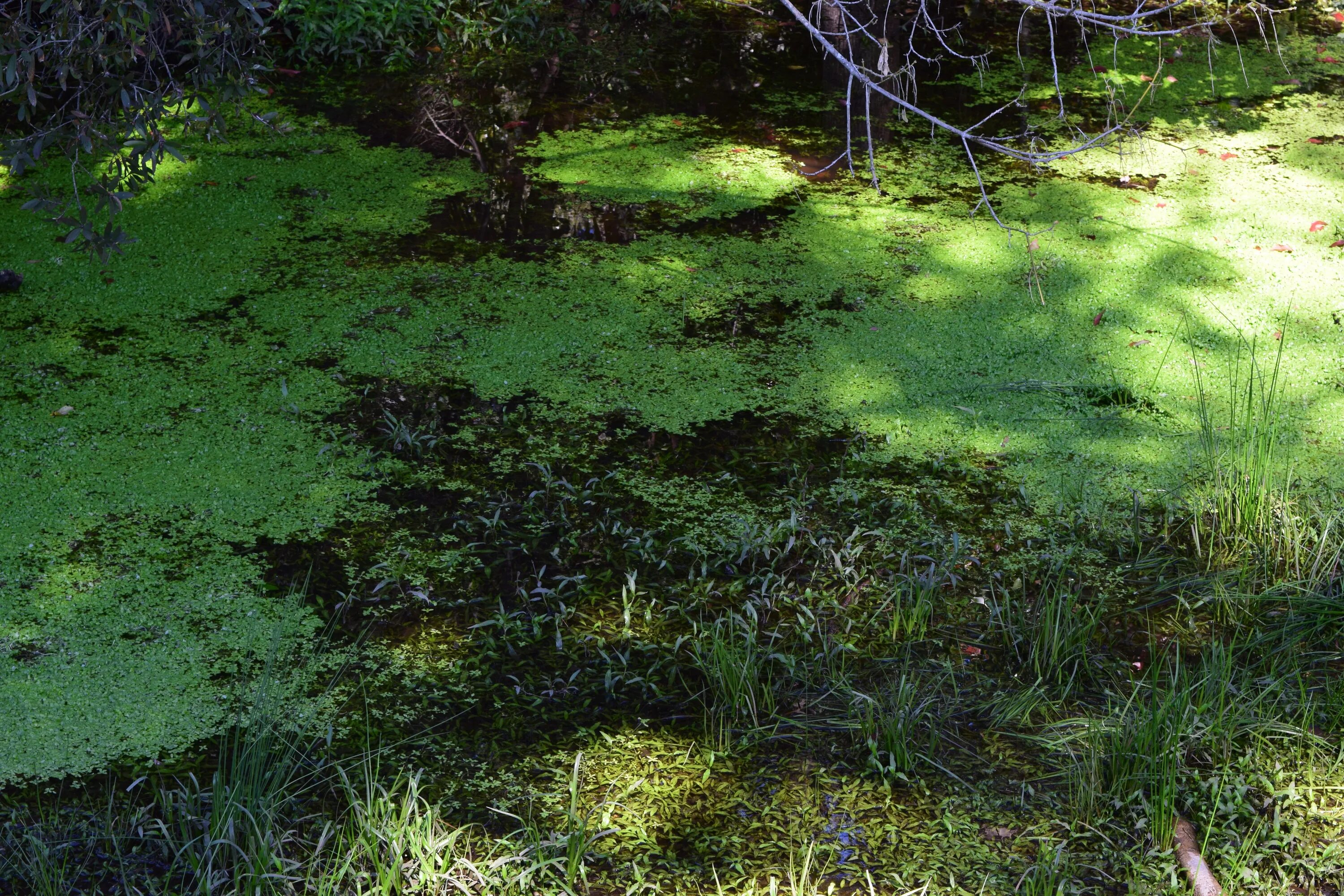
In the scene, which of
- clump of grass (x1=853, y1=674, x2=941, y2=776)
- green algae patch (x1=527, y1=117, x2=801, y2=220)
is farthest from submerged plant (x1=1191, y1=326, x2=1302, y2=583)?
green algae patch (x1=527, y1=117, x2=801, y2=220)

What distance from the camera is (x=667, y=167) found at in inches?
177

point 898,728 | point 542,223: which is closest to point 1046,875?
point 898,728

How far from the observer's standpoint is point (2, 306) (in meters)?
3.52

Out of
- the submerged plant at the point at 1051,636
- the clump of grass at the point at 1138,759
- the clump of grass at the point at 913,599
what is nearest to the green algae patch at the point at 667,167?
the clump of grass at the point at 913,599

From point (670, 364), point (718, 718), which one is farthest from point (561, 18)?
point (718, 718)

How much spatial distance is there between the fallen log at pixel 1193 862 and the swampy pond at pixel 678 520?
1.3 inches

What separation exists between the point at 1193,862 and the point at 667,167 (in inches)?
121

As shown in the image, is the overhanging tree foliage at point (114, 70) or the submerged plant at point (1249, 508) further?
the submerged plant at point (1249, 508)

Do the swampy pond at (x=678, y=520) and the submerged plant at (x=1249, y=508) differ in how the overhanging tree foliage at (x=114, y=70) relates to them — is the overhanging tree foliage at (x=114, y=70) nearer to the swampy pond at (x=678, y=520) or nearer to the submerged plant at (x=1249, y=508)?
the swampy pond at (x=678, y=520)

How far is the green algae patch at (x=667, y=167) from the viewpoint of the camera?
14.0 ft

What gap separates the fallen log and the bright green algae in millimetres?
994

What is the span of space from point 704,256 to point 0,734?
7.87ft

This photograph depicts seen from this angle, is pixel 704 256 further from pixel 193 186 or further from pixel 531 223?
pixel 193 186

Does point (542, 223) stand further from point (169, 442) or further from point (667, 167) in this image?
point (169, 442)
